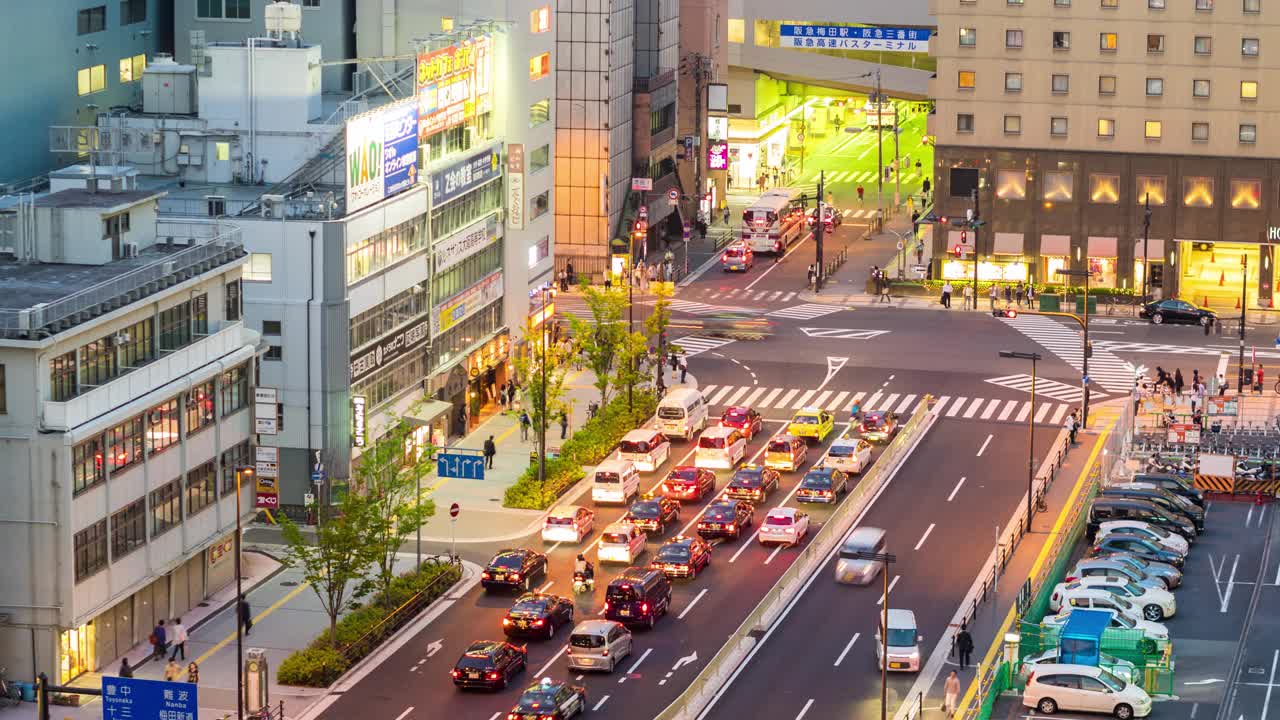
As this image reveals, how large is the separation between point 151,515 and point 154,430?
10.3 feet

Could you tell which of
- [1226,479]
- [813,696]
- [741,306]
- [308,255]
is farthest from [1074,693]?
[741,306]

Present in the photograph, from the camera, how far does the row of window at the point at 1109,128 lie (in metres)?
151

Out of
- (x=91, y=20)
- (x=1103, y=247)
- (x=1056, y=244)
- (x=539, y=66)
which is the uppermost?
(x=91, y=20)

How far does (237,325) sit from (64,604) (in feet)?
51.0

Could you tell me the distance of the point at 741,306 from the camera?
15000cm

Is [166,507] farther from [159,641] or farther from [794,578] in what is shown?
[794,578]

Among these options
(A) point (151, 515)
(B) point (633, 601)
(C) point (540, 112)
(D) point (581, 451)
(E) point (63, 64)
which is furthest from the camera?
(C) point (540, 112)

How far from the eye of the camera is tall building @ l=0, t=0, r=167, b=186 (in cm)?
11725

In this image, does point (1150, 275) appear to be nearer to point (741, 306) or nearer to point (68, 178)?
point (741, 306)

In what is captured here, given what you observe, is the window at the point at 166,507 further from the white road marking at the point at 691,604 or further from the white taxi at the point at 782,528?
the white taxi at the point at 782,528

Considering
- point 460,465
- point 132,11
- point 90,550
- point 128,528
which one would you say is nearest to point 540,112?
point 132,11

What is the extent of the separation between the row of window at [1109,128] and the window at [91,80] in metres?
58.9

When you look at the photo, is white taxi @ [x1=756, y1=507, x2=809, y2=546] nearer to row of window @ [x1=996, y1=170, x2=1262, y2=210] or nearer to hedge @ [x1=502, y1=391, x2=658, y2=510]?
hedge @ [x1=502, y1=391, x2=658, y2=510]

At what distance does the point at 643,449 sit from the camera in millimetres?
110688
